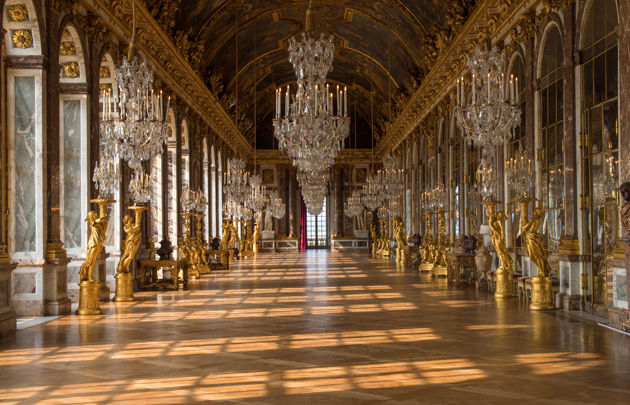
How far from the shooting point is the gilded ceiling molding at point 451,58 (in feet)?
45.2

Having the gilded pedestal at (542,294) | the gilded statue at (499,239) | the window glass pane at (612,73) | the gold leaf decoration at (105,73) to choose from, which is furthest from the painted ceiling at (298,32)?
the gilded pedestal at (542,294)

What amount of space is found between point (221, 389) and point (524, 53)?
33.3ft

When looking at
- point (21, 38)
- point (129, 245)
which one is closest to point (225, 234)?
point (129, 245)

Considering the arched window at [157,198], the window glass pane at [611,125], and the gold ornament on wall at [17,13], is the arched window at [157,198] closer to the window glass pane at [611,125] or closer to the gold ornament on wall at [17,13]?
the gold ornament on wall at [17,13]

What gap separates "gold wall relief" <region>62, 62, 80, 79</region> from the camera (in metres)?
11.7

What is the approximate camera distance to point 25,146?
9852mm

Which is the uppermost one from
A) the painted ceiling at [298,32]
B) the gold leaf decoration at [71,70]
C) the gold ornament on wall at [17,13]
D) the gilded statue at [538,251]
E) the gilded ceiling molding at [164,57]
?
the painted ceiling at [298,32]

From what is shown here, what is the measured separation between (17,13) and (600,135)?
8.68 metres

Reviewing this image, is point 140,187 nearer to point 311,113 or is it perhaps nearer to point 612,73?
point 311,113

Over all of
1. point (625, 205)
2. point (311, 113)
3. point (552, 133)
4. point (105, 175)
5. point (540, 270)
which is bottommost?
point (540, 270)

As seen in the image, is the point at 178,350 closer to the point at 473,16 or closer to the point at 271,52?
the point at 473,16

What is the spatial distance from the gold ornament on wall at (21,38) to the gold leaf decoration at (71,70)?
6.22 ft

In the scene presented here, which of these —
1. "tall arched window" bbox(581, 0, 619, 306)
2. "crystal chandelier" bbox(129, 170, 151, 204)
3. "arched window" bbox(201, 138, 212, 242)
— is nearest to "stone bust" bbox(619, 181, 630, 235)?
"tall arched window" bbox(581, 0, 619, 306)

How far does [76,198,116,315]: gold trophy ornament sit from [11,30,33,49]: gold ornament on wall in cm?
258
